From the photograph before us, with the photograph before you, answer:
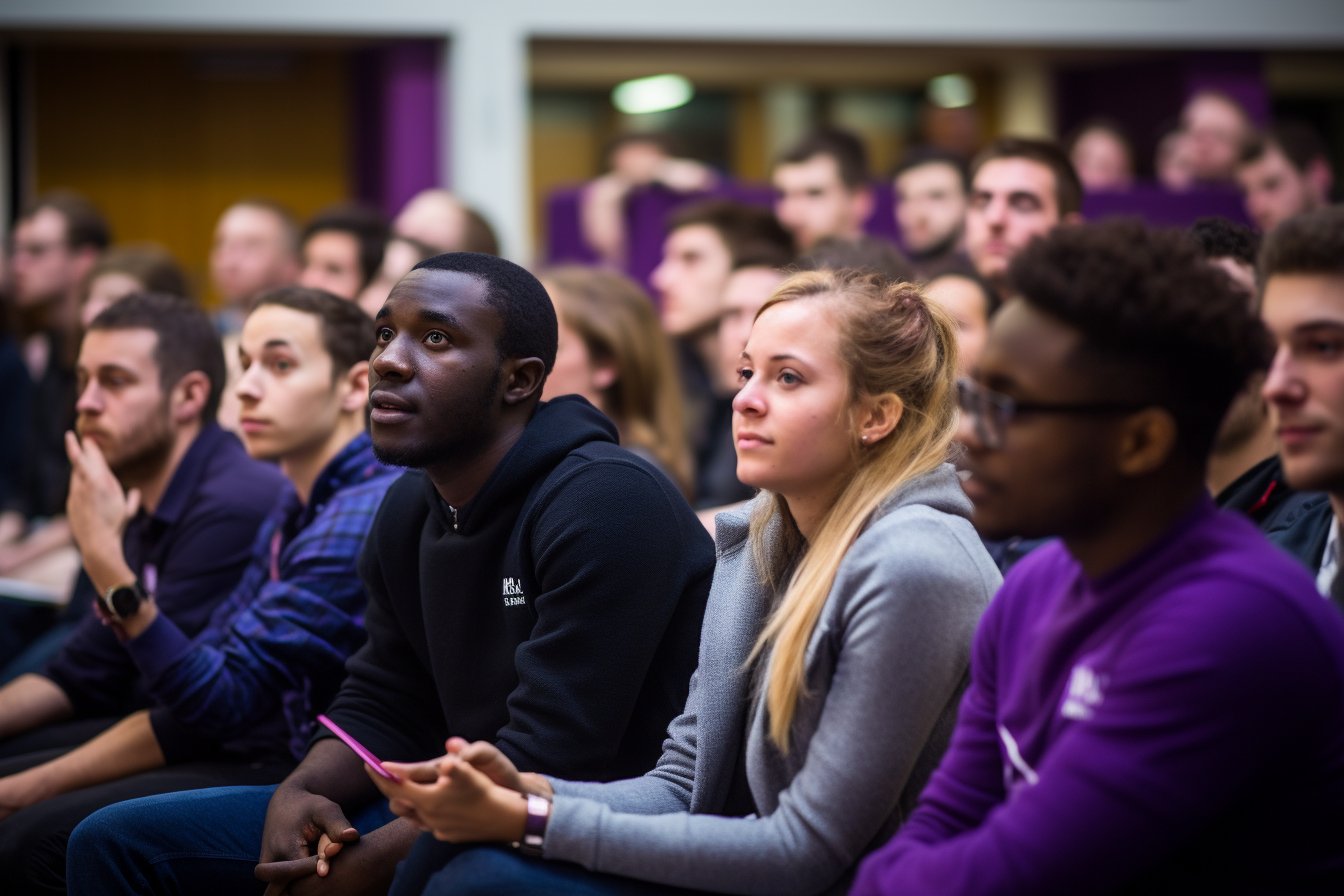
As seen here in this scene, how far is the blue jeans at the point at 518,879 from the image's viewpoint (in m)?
1.61

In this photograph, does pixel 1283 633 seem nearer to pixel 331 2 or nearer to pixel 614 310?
pixel 614 310

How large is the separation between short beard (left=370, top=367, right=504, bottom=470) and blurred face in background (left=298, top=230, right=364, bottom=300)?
277 cm

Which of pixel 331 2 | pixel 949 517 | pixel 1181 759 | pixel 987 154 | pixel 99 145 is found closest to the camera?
pixel 1181 759

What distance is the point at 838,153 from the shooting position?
5.47 metres

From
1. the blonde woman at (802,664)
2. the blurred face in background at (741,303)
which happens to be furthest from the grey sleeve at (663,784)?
the blurred face in background at (741,303)

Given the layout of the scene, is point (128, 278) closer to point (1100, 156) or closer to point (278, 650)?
point (278, 650)

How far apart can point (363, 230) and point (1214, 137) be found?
180 inches

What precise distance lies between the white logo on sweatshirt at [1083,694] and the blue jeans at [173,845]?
1.31m

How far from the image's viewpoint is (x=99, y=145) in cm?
838

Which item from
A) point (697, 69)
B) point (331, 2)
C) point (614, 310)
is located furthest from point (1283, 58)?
point (614, 310)

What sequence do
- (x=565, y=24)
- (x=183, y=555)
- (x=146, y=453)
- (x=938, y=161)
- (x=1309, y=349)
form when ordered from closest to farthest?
(x=1309, y=349)
(x=183, y=555)
(x=146, y=453)
(x=938, y=161)
(x=565, y=24)

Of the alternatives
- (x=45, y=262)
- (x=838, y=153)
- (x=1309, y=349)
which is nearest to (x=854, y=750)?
(x=1309, y=349)

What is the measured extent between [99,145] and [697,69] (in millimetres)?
4181

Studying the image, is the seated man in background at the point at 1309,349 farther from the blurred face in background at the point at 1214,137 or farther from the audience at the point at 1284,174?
the blurred face in background at the point at 1214,137
